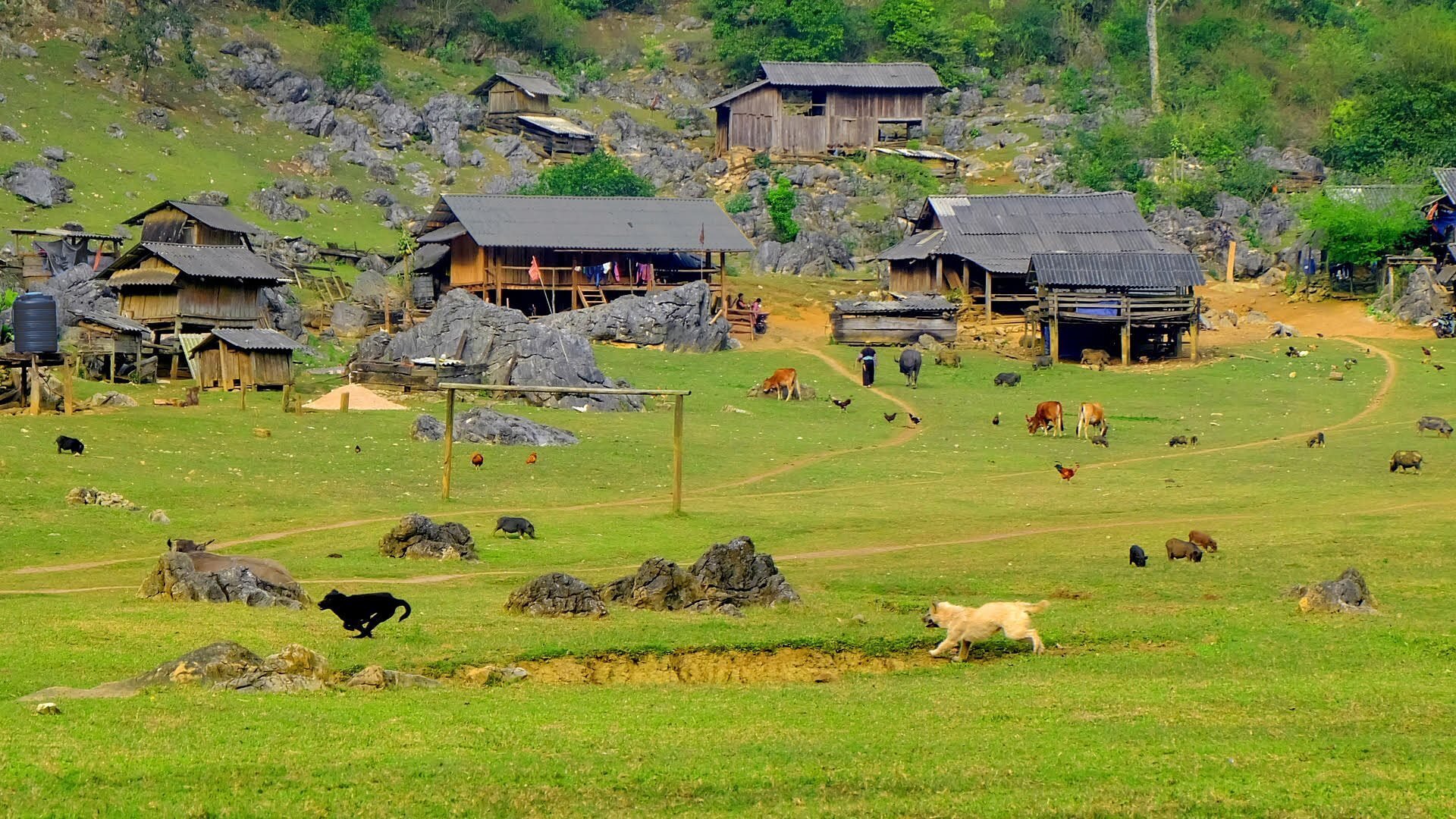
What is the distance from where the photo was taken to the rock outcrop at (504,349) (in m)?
63.5

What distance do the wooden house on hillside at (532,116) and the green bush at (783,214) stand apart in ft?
57.6

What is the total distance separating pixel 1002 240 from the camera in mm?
89188

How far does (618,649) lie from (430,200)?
85095 mm

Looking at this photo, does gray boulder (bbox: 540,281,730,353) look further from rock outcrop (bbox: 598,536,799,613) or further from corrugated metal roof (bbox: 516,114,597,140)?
rock outcrop (bbox: 598,536,799,613)

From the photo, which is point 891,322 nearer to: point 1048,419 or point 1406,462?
point 1048,419

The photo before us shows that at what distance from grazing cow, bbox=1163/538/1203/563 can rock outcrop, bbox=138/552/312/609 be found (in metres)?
14.8

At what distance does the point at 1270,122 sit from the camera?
119 meters

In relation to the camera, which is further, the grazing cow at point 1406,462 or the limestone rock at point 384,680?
the grazing cow at point 1406,462

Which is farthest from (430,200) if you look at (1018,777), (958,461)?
(1018,777)

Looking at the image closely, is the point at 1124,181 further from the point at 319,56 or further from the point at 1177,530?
the point at 1177,530

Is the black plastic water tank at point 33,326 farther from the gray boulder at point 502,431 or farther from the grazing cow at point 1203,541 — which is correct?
the grazing cow at point 1203,541

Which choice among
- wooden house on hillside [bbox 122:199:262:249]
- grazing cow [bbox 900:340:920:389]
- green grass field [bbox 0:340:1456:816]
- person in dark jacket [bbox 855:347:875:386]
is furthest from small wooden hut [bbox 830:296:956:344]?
wooden house on hillside [bbox 122:199:262:249]

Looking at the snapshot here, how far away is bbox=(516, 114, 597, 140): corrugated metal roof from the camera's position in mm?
116188

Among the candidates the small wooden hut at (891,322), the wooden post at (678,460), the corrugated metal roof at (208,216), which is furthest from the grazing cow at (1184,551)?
the corrugated metal roof at (208,216)
